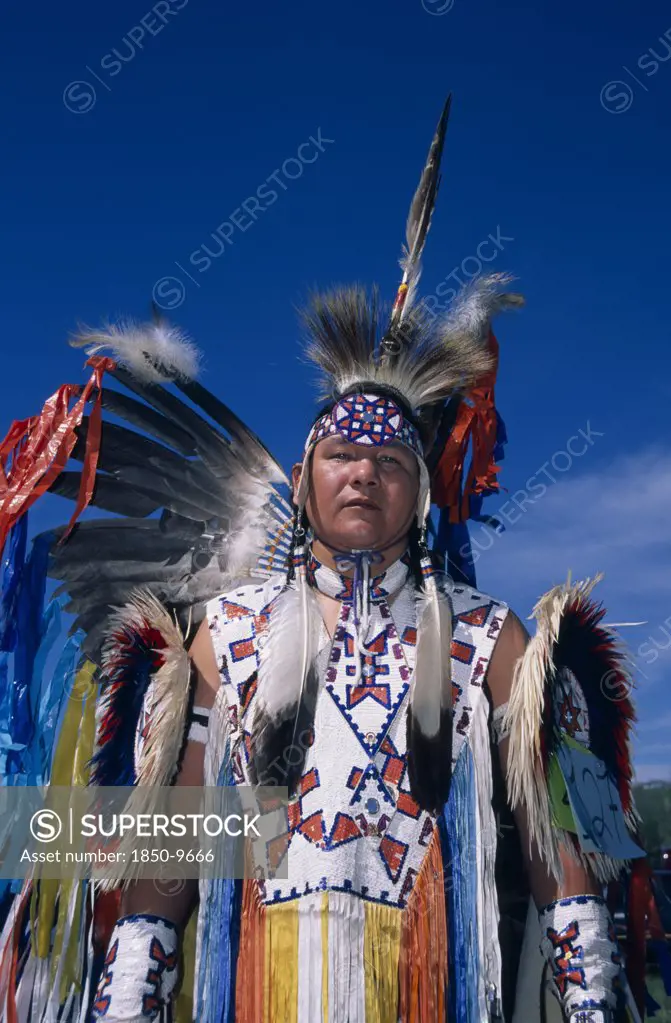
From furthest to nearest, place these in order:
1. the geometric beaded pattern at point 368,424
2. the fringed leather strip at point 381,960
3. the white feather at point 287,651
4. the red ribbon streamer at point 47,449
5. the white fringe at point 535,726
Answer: the red ribbon streamer at point 47,449 → the geometric beaded pattern at point 368,424 → the white feather at point 287,651 → the white fringe at point 535,726 → the fringed leather strip at point 381,960

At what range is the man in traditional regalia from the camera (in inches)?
109

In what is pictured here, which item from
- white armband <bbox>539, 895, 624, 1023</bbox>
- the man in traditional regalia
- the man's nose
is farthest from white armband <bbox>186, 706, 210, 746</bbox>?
white armband <bbox>539, 895, 624, 1023</bbox>

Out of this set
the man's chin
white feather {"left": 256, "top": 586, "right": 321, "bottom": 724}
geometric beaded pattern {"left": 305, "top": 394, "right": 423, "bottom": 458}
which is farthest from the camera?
geometric beaded pattern {"left": 305, "top": 394, "right": 423, "bottom": 458}

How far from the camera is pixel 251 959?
2783 mm

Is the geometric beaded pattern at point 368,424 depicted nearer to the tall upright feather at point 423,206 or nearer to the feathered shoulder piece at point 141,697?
the tall upright feather at point 423,206

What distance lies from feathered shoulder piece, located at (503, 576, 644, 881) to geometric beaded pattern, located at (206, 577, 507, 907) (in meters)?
0.20

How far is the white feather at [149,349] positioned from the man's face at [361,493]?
85 centimetres

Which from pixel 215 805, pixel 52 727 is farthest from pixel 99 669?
pixel 215 805

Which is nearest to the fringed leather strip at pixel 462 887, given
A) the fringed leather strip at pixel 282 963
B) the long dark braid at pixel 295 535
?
the fringed leather strip at pixel 282 963

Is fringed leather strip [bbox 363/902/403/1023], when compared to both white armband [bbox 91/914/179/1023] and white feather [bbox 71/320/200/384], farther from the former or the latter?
white feather [bbox 71/320/200/384]

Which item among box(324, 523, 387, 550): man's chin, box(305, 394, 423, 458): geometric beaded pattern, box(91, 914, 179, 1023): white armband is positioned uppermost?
box(305, 394, 423, 458): geometric beaded pattern

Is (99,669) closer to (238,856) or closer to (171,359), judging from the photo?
(238,856)

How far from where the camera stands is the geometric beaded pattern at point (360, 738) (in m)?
2.80

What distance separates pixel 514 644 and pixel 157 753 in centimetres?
126
